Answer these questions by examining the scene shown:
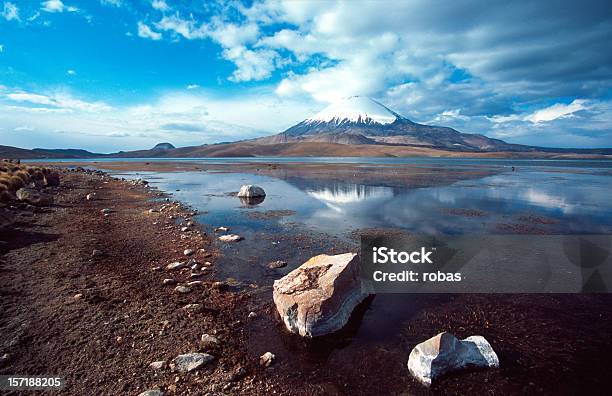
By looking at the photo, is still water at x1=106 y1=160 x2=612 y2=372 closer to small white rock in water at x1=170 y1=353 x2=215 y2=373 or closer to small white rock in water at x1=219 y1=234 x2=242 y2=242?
small white rock in water at x1=219 y1=234 x2=242 y2=242

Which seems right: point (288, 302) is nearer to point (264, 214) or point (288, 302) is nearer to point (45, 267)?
point (45, 267)

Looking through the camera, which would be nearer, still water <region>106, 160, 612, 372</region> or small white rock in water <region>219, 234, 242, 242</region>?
still water <region>106, 160, 612, 372</region>

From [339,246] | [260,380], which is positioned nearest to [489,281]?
[339,246]

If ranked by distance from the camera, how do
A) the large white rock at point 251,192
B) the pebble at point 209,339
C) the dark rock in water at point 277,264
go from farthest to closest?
the large white rock at point 251,192 < the dark rock in water at point 277,264 < the pebble at point 209,339

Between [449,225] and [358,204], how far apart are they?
8.16 metres

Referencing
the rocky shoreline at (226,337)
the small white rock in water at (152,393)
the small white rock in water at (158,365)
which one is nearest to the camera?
the small white rock in water at (152,393)

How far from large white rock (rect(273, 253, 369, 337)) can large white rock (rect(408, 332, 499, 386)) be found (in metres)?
2.01

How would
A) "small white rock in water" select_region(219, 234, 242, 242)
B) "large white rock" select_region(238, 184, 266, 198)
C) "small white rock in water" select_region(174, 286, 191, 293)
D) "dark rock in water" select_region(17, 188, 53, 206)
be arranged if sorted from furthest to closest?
"large white rock" select_region(238, 184, 266, 198) → "dark rock in water" select_region(17, 188, 53, 206) → "small white rock in water" select_region(219, 234, 242, 242) → "small white rock in water" select_region(174, 286, 191, 293)

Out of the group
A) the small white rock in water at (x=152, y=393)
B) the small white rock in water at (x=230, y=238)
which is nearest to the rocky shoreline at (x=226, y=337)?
the small white rock in water at (x=152, y=393)

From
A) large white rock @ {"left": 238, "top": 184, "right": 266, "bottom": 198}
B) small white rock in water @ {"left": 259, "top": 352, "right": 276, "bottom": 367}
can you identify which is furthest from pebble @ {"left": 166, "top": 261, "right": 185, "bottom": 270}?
large white rock @ {"left": 238, "top": 184, "right": 266, "bottom": 198}

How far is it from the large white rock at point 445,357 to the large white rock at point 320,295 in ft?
6.61

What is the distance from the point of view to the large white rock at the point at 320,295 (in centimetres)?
738

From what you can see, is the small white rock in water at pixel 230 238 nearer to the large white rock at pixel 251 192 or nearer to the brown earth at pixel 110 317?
the brown earth at pixel 110 317

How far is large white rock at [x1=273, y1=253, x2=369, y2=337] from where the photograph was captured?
7.38m
